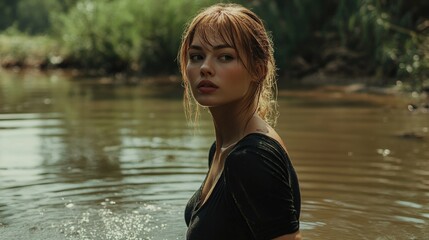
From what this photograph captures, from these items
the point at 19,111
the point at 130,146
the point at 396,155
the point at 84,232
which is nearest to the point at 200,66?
the point at 84,232

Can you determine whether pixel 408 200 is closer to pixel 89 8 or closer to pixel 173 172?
pixel 173 172

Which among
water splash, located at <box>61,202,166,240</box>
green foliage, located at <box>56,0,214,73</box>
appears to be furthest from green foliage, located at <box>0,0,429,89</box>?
water splash, located at <box>61,202,166,240</box>

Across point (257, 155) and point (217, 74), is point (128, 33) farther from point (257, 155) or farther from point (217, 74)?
point (257, 155)

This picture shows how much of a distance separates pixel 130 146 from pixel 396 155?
10.1ft

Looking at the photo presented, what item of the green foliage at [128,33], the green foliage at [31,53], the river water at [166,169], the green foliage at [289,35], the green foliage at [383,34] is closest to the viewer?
the river water at [166,169]

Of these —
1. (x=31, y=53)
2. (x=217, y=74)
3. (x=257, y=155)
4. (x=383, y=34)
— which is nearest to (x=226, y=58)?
(x=217, y=74)

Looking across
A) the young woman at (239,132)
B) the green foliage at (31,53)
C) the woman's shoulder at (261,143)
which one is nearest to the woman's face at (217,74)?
the young woman at (239,132)

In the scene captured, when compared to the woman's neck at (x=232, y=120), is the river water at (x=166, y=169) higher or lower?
lower

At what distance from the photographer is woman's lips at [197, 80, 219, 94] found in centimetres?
239

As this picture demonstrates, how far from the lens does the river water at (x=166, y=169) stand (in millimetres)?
5297

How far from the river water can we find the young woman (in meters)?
2.44

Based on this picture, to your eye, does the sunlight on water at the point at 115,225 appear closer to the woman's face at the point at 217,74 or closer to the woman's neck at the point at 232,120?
the woman's neck at the point at 232,120

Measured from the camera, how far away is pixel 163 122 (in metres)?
11.8

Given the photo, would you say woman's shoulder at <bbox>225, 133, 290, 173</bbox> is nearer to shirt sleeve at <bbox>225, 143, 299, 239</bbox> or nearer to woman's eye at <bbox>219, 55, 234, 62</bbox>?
shirt sleeve at <bbox>225, 143, 299, 239</bbox>
